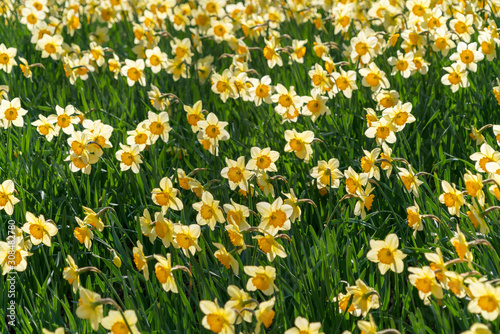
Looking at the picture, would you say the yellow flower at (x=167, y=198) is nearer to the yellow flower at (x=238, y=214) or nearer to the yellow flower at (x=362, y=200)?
the yellow flower at (x=238, y=214)

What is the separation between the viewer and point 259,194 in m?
2.60

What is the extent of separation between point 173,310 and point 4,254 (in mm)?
681

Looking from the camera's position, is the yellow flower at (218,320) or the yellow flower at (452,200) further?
the yellow flower at (452,200)

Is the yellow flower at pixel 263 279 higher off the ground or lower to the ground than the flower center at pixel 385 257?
higher

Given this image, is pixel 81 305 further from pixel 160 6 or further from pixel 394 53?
pixel 160 6

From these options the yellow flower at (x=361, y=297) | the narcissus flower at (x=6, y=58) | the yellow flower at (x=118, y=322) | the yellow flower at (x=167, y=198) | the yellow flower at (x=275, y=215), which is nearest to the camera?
the yellow flower at (x=118, y=322)

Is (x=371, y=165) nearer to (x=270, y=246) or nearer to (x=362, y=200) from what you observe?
(x=362, y=200)

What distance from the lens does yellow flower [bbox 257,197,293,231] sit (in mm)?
2021

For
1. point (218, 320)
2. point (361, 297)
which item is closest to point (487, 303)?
point (361, 297)

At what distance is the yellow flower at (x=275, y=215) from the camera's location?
2.02 metres

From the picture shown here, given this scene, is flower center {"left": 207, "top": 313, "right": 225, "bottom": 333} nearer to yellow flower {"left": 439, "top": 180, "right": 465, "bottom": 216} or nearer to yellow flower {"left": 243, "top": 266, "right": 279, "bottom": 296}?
yellow flower {"left": 243, "top": 266, "right": 279, "bottom": 296}

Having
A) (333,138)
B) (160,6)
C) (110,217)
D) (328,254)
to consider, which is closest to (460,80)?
(333,138)

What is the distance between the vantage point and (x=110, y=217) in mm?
2490

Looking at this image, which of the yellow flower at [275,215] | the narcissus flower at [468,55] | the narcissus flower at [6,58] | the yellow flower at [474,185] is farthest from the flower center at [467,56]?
the narcissus flower at [6,58]
